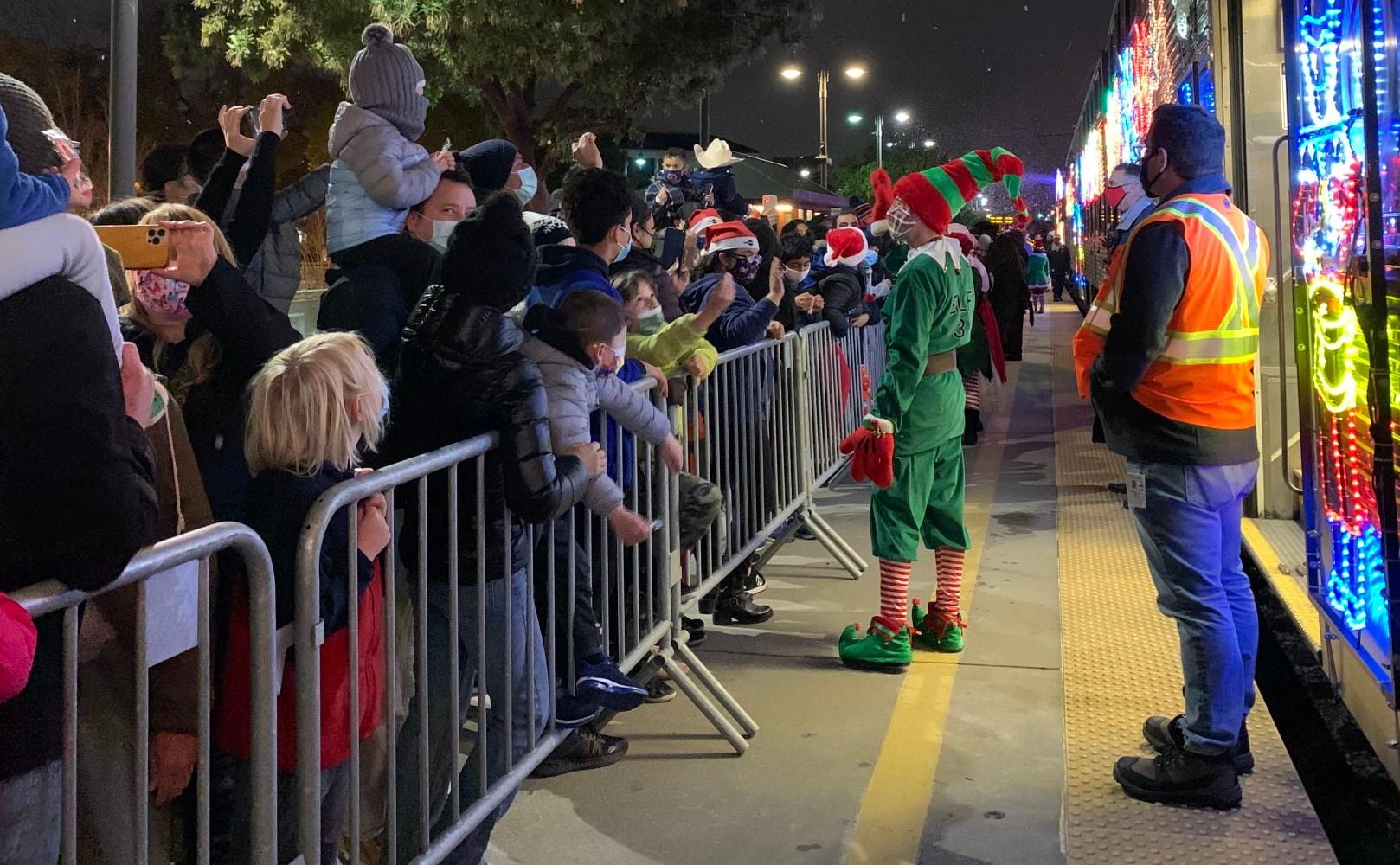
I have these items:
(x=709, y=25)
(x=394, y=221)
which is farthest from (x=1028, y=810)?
(x=709, y=25)

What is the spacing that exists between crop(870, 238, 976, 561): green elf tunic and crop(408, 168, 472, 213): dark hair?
1918mm

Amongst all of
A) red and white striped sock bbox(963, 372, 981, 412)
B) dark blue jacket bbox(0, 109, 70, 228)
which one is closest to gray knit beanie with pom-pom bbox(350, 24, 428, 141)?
dark blue jacket bbox(0, 109, 70, 228)

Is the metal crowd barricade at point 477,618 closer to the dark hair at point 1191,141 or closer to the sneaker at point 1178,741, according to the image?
the sneaker at point 1178,741

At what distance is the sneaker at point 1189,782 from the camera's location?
4039 millimetres

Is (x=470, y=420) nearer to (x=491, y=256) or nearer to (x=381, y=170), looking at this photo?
(x=491, y=256)

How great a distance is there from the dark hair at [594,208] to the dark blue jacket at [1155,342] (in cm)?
176

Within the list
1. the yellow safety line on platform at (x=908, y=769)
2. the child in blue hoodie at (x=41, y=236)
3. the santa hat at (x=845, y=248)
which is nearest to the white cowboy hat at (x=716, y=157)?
the santa hat at (x=845, y=248)

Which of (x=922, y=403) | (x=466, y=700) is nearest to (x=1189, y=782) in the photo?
Answer: (x=922, y=403)

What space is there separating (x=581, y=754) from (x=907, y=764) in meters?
1.12

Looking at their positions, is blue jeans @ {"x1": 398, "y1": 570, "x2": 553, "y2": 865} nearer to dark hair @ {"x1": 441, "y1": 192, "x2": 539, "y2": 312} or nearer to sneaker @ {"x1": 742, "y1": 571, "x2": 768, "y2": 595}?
dark hair @ {"x1": 441, "y1": 192, "x2": 539, "y2": 312}

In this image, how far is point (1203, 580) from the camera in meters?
4.08

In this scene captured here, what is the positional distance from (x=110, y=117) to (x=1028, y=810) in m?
7.04

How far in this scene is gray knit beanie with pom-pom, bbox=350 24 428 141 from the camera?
14.4 ft

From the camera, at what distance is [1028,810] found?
4.08 metres
